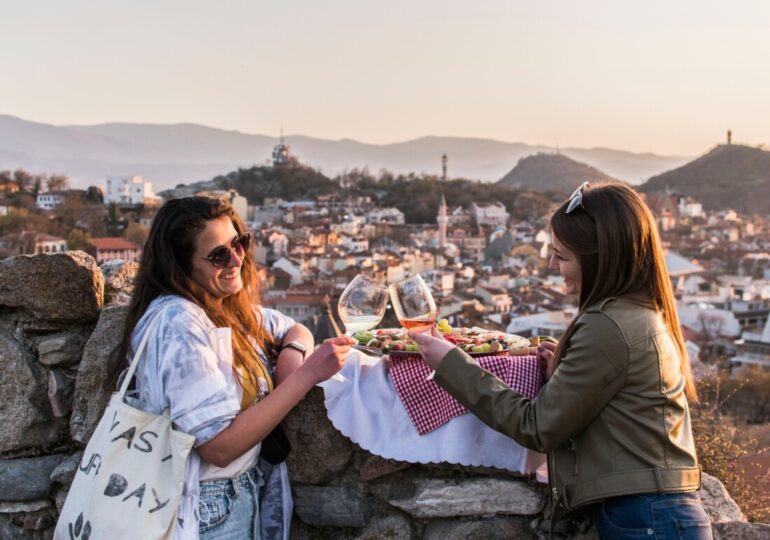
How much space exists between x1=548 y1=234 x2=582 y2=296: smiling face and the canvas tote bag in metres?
0.88

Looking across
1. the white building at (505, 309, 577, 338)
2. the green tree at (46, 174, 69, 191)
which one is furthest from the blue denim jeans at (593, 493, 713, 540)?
the green tree at (46, 174, 69, 191)

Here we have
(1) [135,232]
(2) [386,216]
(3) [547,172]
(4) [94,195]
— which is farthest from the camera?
(3) [547,172]

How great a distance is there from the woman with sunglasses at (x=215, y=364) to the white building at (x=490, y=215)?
256 ft

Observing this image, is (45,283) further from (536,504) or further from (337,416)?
(536,504)

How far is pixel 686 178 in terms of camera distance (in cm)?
9662

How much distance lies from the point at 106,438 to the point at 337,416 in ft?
2.04

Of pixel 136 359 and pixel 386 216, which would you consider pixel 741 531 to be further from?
pixel 386 216

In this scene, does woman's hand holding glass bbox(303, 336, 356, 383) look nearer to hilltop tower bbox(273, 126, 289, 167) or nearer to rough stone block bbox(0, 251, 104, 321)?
rough stone block bbox(0, 251, 104, 321)

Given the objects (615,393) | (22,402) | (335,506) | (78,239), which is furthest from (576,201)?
(78,239)

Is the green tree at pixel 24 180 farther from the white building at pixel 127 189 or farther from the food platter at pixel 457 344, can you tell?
the food platter at pixel 457 344

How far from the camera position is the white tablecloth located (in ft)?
6.50

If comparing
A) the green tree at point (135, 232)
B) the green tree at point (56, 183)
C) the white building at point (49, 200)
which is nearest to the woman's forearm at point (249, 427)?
the green tree at point (135, 232)

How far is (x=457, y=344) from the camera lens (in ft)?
6.70

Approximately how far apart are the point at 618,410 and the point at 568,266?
0.33 metres
